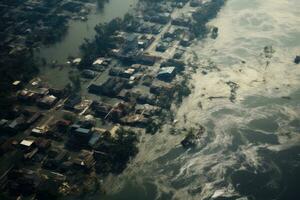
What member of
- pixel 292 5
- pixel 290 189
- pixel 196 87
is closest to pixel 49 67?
pixel 196 87

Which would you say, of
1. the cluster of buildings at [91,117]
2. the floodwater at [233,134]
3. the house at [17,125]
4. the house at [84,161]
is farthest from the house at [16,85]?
the floodwater at [233,134]

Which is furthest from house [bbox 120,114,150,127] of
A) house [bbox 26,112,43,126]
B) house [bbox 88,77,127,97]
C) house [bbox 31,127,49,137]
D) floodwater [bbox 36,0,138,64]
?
floodwater [bbox 36,0,138,64]

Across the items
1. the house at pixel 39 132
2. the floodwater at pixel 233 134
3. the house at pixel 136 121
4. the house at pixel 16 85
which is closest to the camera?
the floodwater at pixel 233 134

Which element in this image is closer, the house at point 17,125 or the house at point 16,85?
the house at point 17,125

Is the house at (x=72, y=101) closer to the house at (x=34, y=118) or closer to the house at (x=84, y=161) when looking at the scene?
the house at (x=34, y=118)

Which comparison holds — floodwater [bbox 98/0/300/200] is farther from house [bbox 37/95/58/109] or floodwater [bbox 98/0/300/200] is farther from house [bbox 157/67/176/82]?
house [bbox 37/95/58/109]
